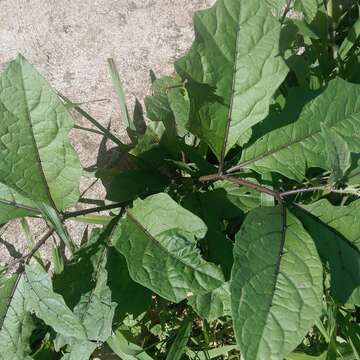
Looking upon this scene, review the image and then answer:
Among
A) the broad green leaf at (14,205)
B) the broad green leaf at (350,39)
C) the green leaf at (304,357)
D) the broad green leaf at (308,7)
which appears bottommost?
the green leaf at (304,357)

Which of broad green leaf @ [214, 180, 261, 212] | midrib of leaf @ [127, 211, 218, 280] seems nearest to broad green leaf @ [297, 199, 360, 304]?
broad green leaf @ [214, 180, 261, 212]

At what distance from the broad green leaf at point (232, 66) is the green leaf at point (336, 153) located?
0.93ft

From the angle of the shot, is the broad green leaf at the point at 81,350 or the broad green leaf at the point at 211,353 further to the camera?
the broad green leaf at the point at 211,353

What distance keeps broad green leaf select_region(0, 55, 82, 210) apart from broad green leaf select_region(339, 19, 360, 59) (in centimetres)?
136

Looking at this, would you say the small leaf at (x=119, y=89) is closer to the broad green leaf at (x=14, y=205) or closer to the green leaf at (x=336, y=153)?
the broad green leaf at (x=14, y=205)

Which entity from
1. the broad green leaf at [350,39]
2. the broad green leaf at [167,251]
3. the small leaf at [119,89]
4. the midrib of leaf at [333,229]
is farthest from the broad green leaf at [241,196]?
the broad green leaf at [350,39]

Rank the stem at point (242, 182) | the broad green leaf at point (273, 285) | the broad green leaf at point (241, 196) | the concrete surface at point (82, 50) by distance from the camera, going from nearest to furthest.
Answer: the broad green leaf at point (273, 285), the stem at point (242, 182), the broad green leaf at point (241, 196), the concrete surface at point (82, 50)

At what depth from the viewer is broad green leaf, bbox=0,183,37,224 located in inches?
73.8

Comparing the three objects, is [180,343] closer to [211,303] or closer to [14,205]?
[211,303]

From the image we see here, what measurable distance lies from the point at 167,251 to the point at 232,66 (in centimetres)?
65

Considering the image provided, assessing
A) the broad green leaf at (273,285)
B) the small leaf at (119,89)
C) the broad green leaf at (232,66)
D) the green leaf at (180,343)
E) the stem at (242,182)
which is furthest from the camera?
the small leaf at (119,89)

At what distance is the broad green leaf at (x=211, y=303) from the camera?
1.96 metres

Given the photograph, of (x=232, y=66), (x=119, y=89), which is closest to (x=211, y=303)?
(x=232, y=66)

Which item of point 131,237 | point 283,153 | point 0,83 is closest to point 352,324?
point 283,153
